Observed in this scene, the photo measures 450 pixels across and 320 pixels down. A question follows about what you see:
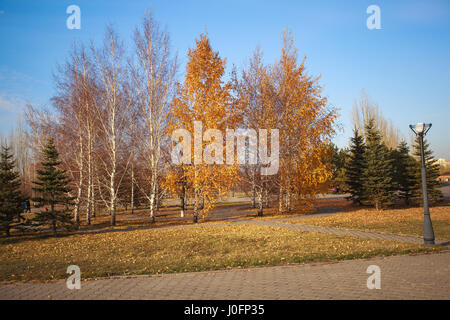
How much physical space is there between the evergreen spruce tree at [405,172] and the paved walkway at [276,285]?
2194 cm

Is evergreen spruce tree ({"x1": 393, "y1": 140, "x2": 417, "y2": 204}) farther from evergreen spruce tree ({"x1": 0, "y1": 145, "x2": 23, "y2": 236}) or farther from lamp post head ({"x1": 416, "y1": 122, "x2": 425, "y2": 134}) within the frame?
evergreen spruce tree ({"x1": 0, "y1": 145, "x2": 23, "y2": 236})

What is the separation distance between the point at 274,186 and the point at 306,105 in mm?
6565

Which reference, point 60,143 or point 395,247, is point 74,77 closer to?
point 60,143

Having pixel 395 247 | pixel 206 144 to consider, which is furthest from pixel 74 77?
pixel 395 247

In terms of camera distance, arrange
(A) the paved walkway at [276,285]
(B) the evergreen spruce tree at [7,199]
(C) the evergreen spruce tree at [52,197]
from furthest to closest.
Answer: (C) the evergreen spruce tree at [52,197], (B) the evergreen spruce tree at [7,199], (A) the paved walkway at [276,285]

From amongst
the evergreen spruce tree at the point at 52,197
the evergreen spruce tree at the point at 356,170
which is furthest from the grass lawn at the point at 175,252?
the evergreen spruce tree at the point at 356,170

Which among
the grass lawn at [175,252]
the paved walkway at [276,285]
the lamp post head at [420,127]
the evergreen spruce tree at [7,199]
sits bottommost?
the grass lawn at [175,252]

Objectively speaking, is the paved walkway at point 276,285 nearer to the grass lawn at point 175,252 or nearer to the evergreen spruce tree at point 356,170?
the grass lawn at point 175,252

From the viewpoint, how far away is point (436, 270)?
22.3 feet

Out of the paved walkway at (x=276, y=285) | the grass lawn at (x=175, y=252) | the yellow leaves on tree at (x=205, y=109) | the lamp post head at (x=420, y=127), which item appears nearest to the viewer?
the paved walkway at (x=276, y=285)

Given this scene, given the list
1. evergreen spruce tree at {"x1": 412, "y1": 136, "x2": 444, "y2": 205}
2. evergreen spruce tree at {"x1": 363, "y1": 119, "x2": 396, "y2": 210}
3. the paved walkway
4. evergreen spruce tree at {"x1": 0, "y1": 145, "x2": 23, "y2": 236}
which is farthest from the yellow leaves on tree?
evergreen spruce tree at {"x1": 412, "y1": 136, "x2": 444, "y2": 205}

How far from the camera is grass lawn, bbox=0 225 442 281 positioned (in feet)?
25.7

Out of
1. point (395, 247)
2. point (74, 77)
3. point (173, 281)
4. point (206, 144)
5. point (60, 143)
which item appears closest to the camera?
point (173, 281)

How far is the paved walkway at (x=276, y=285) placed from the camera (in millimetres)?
5531
